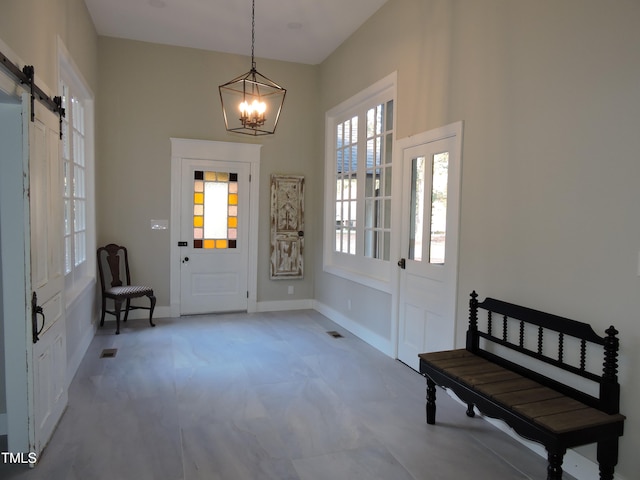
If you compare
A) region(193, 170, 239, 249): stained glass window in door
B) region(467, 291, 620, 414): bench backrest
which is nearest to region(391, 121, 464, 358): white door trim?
region(467, 291, 620, 414): bench backrest

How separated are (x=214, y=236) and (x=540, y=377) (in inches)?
175

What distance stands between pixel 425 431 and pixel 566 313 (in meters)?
1.18

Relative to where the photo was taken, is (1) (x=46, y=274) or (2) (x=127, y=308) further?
(2) (x=127, y=308)

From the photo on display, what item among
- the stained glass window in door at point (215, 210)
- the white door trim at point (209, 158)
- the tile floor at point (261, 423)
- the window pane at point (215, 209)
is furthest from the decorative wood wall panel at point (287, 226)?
the tile floor at point (261, 423)

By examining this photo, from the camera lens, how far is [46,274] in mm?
2734

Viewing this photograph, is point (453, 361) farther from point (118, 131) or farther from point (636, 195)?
point (118, 131)

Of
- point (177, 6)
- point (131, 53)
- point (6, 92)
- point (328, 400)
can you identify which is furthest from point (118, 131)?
point (328, 400)

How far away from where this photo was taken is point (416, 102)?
398cm

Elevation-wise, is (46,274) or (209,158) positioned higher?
(209,158)

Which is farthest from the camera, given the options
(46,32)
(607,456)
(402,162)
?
(402,162)

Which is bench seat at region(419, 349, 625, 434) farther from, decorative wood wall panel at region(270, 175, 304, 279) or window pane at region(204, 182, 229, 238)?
window pane at region(204, 182, 229, 238)

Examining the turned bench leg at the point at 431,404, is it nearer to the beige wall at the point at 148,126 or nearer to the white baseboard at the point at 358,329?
the white baseboard at the point at 358,329

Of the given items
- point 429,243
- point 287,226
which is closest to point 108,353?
point 287,226

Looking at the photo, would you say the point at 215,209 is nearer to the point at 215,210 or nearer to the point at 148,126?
the point at 215,210
